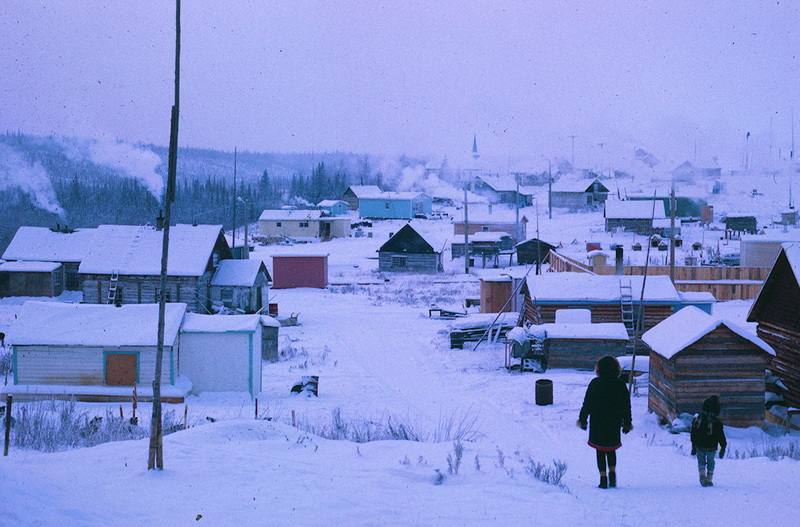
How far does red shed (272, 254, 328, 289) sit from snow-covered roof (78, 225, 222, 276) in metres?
11.2

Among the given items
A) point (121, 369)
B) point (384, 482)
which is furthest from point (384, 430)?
point (121, 369)

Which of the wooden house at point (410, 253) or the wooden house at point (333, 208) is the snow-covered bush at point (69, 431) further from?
the wooden house at point (333, 208)

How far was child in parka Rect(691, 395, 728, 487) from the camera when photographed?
7727mm

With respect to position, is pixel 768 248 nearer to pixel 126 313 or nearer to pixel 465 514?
pixel 126 313

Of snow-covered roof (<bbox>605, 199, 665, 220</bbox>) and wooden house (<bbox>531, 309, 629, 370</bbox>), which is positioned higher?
snow-covered roof (<bbox>605, 199, 665, 220</bbox>)

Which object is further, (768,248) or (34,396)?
(768,248)

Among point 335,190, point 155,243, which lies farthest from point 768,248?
point 335,190

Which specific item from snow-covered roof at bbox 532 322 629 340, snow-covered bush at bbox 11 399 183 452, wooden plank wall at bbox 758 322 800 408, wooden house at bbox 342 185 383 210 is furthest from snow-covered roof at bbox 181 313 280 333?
wooden house at bbox 342 185 383 210

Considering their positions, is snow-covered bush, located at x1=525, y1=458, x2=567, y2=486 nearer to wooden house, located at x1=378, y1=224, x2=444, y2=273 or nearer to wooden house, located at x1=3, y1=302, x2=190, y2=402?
wooden house, located at x1=3, y1=302, x2=190, y2=402

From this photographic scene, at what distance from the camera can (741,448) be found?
1269 cm

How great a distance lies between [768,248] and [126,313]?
3975cm

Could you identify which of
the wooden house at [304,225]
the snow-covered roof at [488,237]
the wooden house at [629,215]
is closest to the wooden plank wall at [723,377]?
the snow-covered roof at [488,237]

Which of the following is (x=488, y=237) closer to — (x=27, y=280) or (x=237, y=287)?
(x=237, y=287)

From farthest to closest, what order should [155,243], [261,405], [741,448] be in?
Result: [155,243] → [261,405] → [741,448]
